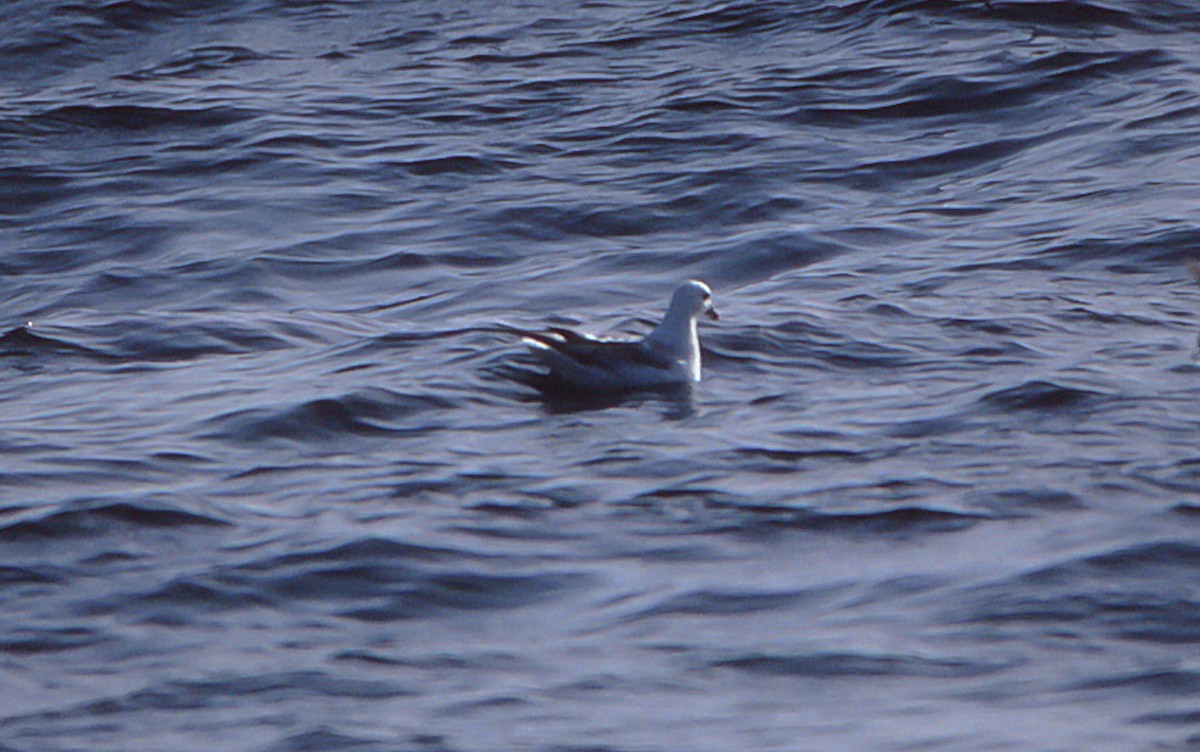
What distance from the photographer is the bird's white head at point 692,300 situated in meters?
11.0

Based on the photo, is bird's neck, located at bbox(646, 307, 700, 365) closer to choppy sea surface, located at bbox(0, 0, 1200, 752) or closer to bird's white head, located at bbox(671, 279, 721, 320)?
bird's white head, located at bbox(671, 279, 721, 320)

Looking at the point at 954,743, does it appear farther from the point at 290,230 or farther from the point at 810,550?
the point at 290,230

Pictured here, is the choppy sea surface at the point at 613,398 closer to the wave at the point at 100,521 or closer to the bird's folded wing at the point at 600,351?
the wave at the point at 100,521

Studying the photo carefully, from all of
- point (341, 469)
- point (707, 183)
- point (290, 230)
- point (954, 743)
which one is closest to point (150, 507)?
point (341, 469)

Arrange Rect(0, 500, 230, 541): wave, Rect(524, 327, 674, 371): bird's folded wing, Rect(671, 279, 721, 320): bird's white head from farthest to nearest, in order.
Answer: Rect(671, 279, 721, 320): bird's white head < Rect(524, 327, 674, 371): bird's folded wing < Rect(0, 500, 230, 541): wave

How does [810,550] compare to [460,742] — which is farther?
[810,550]

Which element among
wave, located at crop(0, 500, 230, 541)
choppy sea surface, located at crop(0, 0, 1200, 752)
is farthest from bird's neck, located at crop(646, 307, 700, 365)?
wave, located at crop(0, 500, 230, 541)

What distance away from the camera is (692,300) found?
11039mm

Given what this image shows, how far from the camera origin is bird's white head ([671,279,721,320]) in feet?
36.1

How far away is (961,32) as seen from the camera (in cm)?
1889

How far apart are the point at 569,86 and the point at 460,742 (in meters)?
12.0

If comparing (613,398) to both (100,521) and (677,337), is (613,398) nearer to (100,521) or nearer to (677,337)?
(677,337)

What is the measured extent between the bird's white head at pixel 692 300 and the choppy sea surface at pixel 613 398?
0.40 meters

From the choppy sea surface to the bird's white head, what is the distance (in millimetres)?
400
